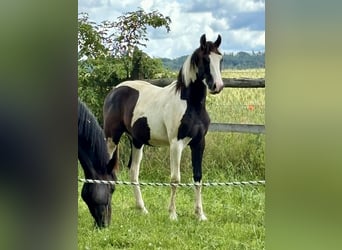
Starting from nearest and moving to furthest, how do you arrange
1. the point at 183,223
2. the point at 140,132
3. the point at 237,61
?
1. the point at 237,61
2. the point at 183,223
3. the point at 140,132

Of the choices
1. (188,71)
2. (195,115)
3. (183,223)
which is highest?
(188,71)

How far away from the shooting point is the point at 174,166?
1817 mm

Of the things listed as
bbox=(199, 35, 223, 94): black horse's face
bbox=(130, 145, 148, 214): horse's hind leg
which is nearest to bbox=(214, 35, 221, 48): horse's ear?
bbox=(199, 35, 223, 94): black horse's face

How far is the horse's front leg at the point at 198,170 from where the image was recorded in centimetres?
176

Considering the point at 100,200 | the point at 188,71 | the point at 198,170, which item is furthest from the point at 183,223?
the point at 188,71

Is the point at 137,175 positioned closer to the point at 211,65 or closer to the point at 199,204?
the point at 199,204

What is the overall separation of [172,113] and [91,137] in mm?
314

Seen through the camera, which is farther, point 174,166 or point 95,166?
point 95,166

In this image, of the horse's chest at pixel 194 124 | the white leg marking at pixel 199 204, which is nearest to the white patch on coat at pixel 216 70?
the horse's chest at pixel 194 124
